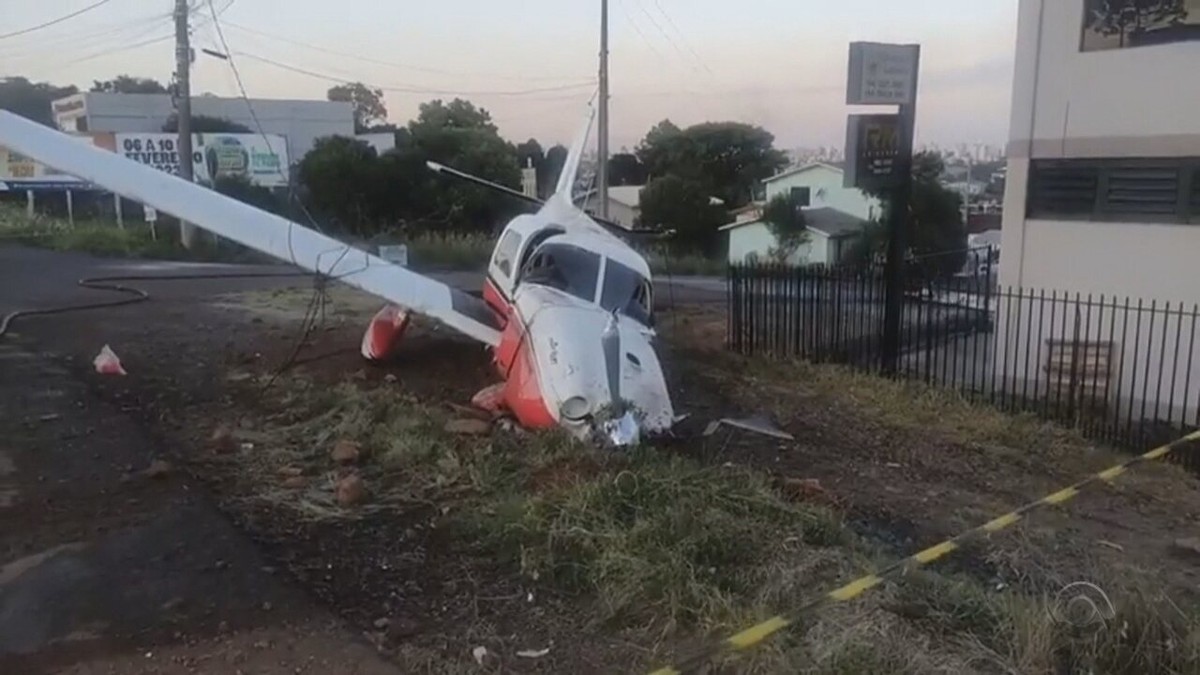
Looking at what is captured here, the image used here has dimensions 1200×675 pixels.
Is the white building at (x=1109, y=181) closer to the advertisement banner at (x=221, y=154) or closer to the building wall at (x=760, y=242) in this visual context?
the building wall at (x=760, y=242)

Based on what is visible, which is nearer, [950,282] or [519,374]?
[519,374]

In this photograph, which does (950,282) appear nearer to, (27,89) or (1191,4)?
(1191,4)

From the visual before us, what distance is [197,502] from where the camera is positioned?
23.3ft

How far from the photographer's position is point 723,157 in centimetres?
5806

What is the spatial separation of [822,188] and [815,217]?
28.8 feet

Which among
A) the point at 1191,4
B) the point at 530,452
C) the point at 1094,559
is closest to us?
the point at 1094,559

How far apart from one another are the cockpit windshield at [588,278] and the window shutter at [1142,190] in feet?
20.7

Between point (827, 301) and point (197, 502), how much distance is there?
937 cm

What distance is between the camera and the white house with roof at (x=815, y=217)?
39.2 m

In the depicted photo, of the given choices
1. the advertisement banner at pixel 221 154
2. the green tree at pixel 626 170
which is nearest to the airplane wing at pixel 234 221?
the advertisement banner at pixel 221 154

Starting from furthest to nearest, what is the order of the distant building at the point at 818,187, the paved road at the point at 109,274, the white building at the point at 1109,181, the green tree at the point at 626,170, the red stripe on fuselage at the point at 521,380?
the green tree at the point at 626,170 < the distant building at the point at 818,187 < the paved road at the point at 109,274 < the white building at the point at 1109,181 < the red stripe on fuselage at the point at 521,380

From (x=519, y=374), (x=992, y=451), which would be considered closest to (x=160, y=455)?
(x=519, y=374)

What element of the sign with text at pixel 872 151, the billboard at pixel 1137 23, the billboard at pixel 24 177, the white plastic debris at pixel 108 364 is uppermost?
the billboard at pixel 1137 23

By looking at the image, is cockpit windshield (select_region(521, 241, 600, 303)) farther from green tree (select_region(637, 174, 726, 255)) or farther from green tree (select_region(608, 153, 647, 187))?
green tree (select_region(608, 153, 647, 187))
